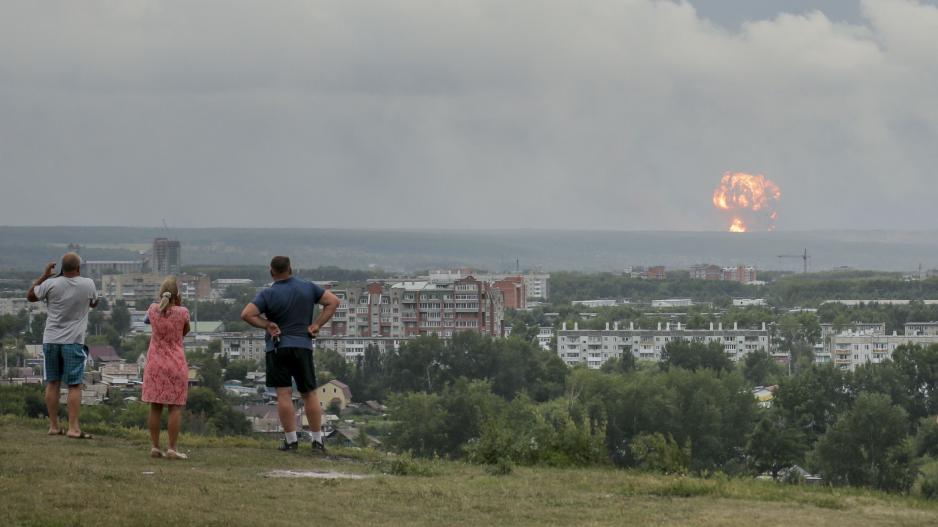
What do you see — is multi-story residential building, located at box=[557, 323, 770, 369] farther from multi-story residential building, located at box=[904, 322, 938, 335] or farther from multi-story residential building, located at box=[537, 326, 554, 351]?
multi-story residential building, located at box=[904, 322, 938, 335]

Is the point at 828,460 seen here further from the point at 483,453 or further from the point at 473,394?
the point at 483,453

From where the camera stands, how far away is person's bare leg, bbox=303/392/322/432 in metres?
15.0

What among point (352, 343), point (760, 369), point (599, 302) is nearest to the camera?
point (760, 369)

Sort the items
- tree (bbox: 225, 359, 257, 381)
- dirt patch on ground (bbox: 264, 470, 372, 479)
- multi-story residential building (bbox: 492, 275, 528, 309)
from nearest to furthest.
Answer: dirt patch on ground (bbox: 264, 470, 372, 479)
tree (bbox: 225, 359, 257, 381)
multi-story residential building (bbox: 492, 275, 528, 309)

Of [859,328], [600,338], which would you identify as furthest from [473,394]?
[859,328]

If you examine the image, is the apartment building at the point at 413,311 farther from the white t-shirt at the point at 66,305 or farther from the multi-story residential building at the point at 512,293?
the white t-shirt at the point at 66,305

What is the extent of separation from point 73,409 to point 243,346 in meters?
85.3

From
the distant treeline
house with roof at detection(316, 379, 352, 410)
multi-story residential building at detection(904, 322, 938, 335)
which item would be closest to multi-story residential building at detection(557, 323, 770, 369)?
multi-story residential building at detection(904, 322, 938, 335)

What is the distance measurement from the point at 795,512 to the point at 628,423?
41.8m

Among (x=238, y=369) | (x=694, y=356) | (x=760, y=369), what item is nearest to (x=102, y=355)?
(x=238, y=369)

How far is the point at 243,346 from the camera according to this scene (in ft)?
329

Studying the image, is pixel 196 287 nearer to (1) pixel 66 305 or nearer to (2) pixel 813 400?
(2) pixel 813 400

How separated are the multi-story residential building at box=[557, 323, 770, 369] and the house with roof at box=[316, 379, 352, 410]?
2937 centimetres

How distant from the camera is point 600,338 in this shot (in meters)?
115
